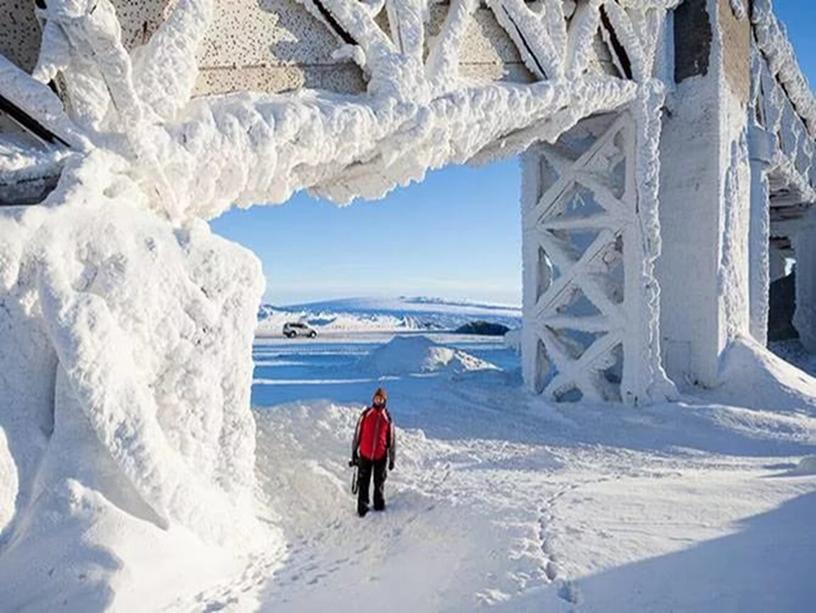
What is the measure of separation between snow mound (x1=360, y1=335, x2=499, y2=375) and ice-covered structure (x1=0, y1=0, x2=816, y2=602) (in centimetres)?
322

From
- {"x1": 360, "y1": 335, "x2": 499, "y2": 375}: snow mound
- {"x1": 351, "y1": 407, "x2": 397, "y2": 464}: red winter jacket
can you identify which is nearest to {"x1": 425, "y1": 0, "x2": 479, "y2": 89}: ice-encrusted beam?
{"x1": 351, "y1": 407, "x2": 397, "y2": 464}: red winter jacket

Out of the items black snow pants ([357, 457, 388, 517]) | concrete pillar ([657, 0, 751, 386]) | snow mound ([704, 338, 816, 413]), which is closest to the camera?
black snow pants ([357, 457, 388, 517])

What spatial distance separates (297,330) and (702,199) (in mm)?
18090

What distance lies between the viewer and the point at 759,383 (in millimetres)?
8031

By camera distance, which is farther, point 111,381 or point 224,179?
point 224,179

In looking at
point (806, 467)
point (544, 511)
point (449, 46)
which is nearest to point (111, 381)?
point (544, 511)

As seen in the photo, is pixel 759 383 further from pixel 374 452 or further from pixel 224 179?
pixel 224 179

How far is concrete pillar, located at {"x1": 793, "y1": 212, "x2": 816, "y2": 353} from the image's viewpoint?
52.4ft

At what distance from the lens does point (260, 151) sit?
410 cm

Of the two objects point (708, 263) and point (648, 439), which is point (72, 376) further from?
point (708, 263)

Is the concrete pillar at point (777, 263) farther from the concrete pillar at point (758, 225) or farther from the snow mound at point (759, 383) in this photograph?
the snow mound at point (759, 383)

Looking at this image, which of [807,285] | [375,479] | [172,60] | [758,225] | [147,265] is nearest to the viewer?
[147,265]

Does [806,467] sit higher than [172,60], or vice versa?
[172,60]

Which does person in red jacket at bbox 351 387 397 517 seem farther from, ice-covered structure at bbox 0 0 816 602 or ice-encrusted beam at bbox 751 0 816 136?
ice-encrusted beam at bbox 751 0 816 136
